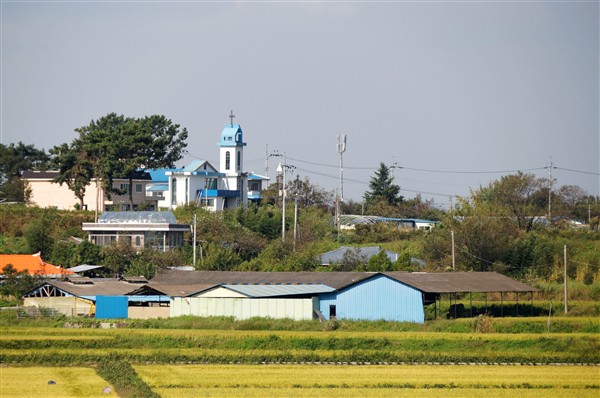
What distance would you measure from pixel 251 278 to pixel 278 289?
4634mm

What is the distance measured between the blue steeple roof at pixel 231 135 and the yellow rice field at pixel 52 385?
4692 centimetres

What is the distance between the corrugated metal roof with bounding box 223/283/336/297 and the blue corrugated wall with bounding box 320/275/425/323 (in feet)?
2.48

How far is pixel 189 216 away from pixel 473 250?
21.2m

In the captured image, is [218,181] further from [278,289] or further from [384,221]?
[278,289]

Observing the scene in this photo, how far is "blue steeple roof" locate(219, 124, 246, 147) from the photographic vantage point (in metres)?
77.6

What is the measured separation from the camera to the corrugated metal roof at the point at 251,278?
4862cm

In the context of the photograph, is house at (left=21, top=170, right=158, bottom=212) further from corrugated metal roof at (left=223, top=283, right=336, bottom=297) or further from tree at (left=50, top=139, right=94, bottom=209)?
corrugated metal roof at (left=223, top=283, right=336, bottom=297)

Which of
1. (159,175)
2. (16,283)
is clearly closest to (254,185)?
(159,175)

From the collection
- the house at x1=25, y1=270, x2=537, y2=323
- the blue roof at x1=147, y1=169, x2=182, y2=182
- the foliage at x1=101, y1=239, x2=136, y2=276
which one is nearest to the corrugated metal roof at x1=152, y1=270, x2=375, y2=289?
the house at x1=25, y1=270, x2=537, y2=323

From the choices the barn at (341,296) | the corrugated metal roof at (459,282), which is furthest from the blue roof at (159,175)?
the corrugated metal roof at (459,282)

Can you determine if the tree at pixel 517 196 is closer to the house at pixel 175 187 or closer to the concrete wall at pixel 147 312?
the house at pixel 175 187

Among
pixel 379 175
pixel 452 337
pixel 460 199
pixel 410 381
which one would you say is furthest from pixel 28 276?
pixel 379 175

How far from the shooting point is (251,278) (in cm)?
5025

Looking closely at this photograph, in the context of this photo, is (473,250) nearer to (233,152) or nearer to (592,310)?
(592,310)
